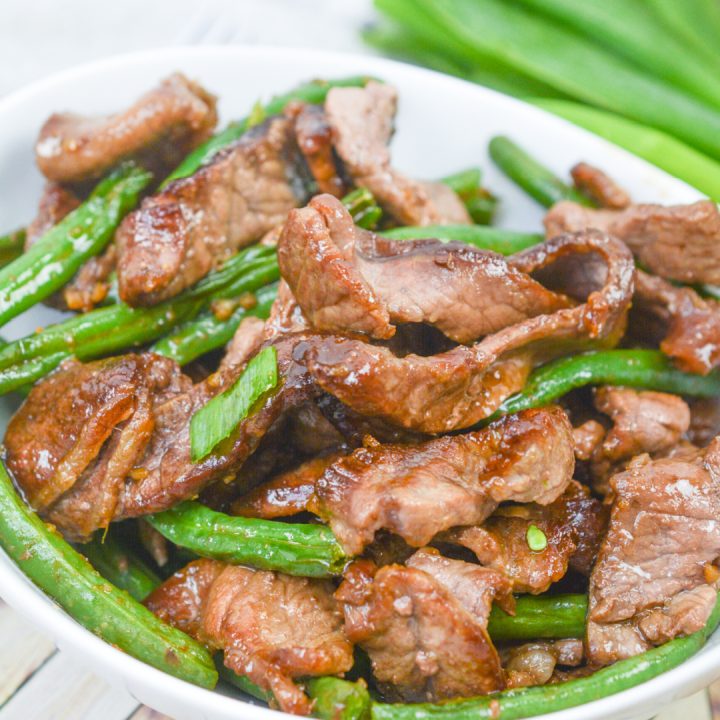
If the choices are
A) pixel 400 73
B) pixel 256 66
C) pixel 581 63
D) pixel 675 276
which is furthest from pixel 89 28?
pixel 675 276

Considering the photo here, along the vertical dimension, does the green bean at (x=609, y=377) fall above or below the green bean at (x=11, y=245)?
below

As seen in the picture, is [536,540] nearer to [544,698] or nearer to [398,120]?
[544,698]

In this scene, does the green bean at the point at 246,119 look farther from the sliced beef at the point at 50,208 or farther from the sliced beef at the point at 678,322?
the sliced beef at the point at 678,322

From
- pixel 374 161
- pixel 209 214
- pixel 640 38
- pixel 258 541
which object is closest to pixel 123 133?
pixel 209 214

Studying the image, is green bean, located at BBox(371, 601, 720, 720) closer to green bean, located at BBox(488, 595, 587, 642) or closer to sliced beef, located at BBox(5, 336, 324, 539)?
green bean, located at BBox(488, 595, 587, 642)

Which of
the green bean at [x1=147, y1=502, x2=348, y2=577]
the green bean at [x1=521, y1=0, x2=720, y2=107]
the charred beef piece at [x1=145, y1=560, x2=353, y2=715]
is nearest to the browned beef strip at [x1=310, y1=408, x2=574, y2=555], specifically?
the green bean at [x1=147, y1=502, x2=348, y2=577]

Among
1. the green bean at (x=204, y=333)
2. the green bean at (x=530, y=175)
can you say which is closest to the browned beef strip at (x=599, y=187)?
the green bean at (x=530, y=175)

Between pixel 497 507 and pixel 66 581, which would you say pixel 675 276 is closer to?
pixel 497 507
